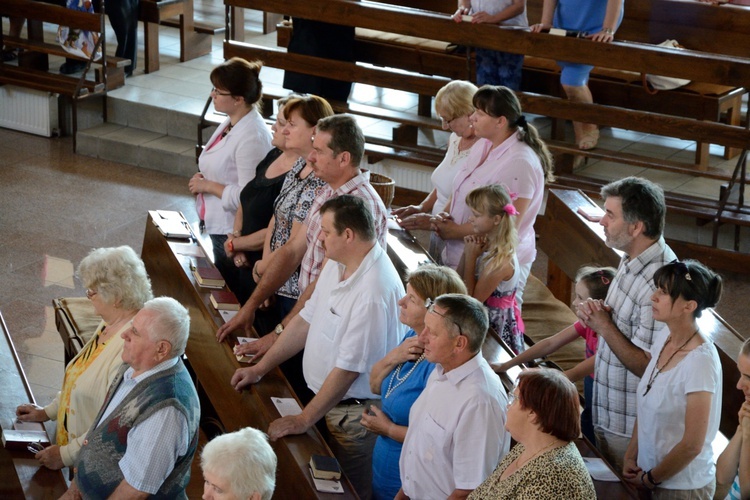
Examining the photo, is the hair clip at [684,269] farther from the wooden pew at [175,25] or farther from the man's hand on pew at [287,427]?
the wooden pew at [175,25]

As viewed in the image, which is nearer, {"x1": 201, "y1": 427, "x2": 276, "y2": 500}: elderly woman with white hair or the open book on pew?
{"x1": 201, "y1": 427, "x2": 276, "y2": 500}: elderly woman with white hair

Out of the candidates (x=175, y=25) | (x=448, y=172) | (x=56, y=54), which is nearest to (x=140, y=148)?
(x=56, y=54)

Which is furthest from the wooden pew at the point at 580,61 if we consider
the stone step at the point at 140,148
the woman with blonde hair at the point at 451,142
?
the woman with blonde hair at the point at 451,142

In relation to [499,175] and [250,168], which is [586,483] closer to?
[499,175]

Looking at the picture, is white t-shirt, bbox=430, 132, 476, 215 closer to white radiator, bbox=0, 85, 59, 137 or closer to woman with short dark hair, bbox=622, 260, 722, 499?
woman with short dark hair, bbox=622, 260, 722, 499

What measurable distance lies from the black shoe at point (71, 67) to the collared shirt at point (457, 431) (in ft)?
23.6

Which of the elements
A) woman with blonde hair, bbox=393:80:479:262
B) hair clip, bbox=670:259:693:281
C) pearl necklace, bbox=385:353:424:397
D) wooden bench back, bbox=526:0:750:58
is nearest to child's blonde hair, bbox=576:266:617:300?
hair clip, bbox=670:259:693:281

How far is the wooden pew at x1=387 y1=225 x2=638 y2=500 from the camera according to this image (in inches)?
133

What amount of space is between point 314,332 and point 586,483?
1.39 meters

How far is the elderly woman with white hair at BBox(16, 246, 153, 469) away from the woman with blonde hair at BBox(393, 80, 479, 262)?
163 cm

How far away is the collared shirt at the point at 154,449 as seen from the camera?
128 inches

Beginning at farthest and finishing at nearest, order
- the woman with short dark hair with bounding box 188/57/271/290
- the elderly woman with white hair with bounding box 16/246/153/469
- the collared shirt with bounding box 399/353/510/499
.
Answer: the woman with short dark hair with bounding box 188/57/271/290, the elderly woman with white hair with bounding box 16/246/153/469, the collared shirt with bounding box 399/353/510/499

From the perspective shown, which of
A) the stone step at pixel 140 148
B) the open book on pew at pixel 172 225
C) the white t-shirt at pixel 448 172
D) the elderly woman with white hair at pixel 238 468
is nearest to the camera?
the elderly woman with white hair at pixel 238 468

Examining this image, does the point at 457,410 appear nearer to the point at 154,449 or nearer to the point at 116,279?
the point at 154,449
